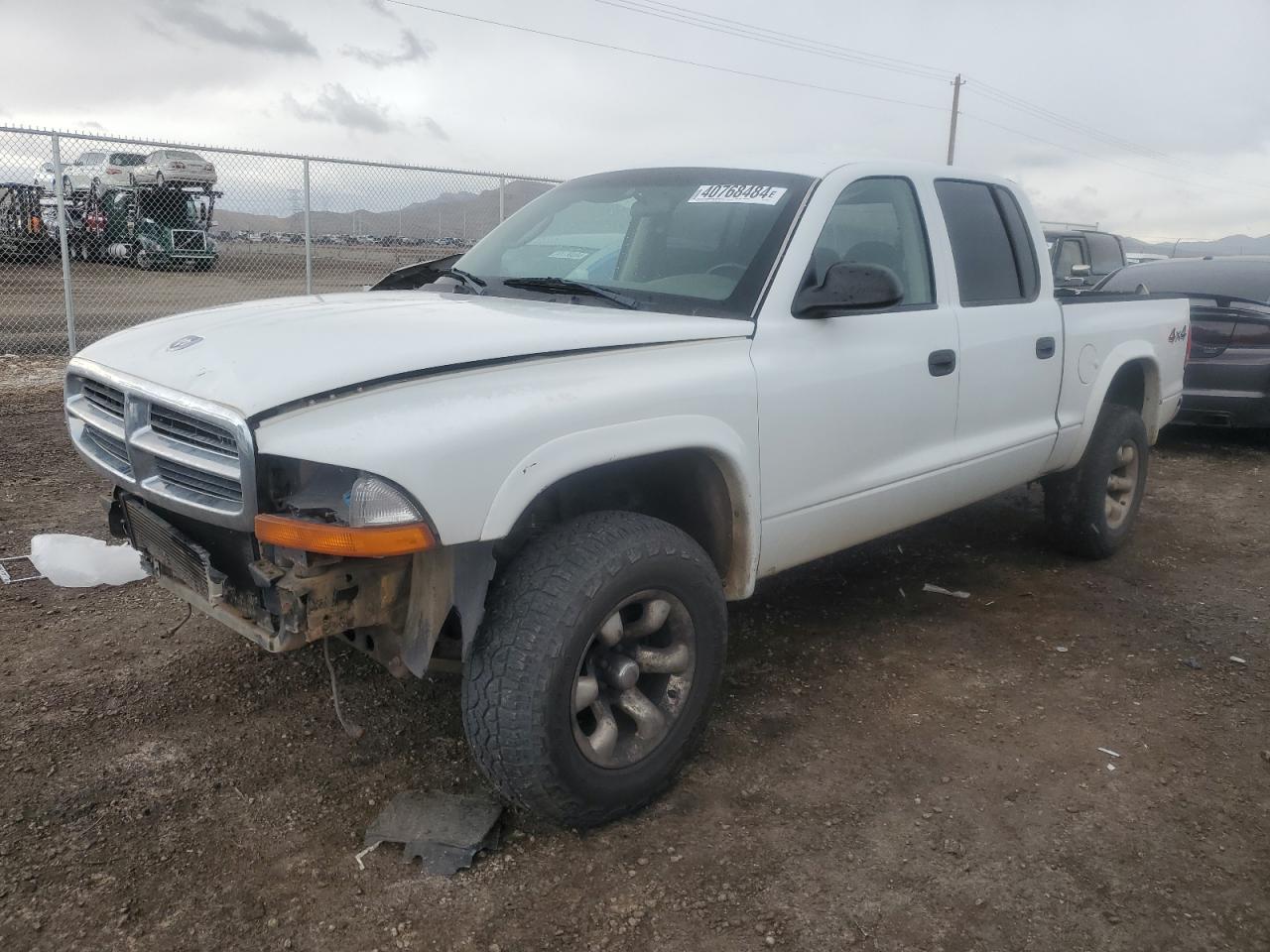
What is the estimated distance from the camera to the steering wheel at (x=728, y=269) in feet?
10.4

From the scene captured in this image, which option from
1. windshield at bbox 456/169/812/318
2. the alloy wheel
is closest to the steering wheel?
windshield at bbox 456/169/812/318

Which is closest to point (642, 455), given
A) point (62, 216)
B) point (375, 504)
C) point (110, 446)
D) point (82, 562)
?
point (375, 504)

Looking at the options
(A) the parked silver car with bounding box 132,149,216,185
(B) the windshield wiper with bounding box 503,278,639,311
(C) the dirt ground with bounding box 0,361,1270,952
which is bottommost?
(C) the dirt ground with bounding box 0,361,1270,952

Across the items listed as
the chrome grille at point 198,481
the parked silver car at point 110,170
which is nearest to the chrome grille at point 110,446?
the chrome grille at point 198,481

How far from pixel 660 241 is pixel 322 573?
178 cm

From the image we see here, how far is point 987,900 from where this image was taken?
8.21 ft

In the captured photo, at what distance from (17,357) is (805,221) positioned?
931cm

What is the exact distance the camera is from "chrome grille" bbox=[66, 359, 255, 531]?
2.24 meters

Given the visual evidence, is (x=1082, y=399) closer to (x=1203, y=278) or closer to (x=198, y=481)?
(x=198, y=481)

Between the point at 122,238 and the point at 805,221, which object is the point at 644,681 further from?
the point at 122,238

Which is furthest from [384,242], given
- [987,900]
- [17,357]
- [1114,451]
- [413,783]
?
[987,900]

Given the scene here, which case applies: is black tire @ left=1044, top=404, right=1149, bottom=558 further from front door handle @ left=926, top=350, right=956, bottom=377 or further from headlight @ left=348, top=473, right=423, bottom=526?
headlight @ left=348, top=473, right=423, bottom=526

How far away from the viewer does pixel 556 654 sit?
2463 millimetres

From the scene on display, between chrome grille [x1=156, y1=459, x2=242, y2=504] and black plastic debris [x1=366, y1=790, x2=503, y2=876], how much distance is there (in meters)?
1.02
